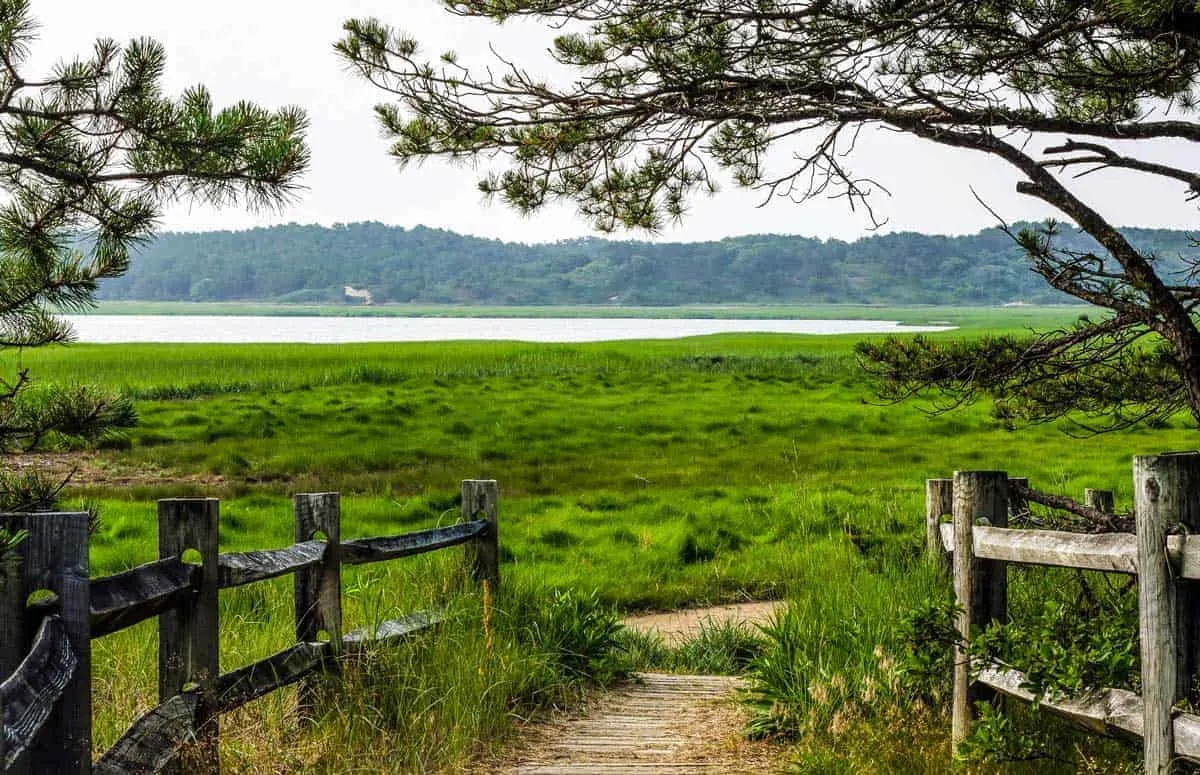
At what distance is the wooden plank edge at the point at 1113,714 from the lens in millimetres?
3734

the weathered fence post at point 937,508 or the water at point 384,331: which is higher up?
the water at point 384,331

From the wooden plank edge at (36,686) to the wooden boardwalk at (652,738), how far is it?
2.72m

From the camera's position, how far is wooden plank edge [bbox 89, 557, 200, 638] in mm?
3719

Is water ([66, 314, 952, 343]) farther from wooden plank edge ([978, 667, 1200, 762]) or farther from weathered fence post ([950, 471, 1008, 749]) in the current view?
wooden plank edge ([978, 667, 1200, 762])

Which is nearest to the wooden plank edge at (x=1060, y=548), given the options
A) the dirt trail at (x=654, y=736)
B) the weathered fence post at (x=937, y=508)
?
the dirt trail at (x=654, y=736)

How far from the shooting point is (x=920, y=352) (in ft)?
23.8

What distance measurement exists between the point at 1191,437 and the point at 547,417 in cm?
1564

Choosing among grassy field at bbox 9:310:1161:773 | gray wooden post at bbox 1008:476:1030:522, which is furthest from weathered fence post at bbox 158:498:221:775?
gray wooden post at bbox 1008:476:1030:522

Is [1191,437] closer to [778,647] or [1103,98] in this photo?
[1103,98]

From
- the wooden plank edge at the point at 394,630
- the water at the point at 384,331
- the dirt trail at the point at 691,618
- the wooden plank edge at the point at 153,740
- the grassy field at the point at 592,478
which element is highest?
the water at the point at 384,331

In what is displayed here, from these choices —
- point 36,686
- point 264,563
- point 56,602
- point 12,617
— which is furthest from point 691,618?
point 36,686

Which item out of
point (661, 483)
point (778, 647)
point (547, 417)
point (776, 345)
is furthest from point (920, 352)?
point (776, 345)

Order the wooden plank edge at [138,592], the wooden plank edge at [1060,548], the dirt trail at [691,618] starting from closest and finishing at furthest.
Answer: the wooden plank edge at [138,592], the wooden plank edge at [1060,548], the dirt trail at [691,618]

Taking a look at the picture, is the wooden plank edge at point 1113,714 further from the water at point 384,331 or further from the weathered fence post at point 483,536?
the water at point 384,331
